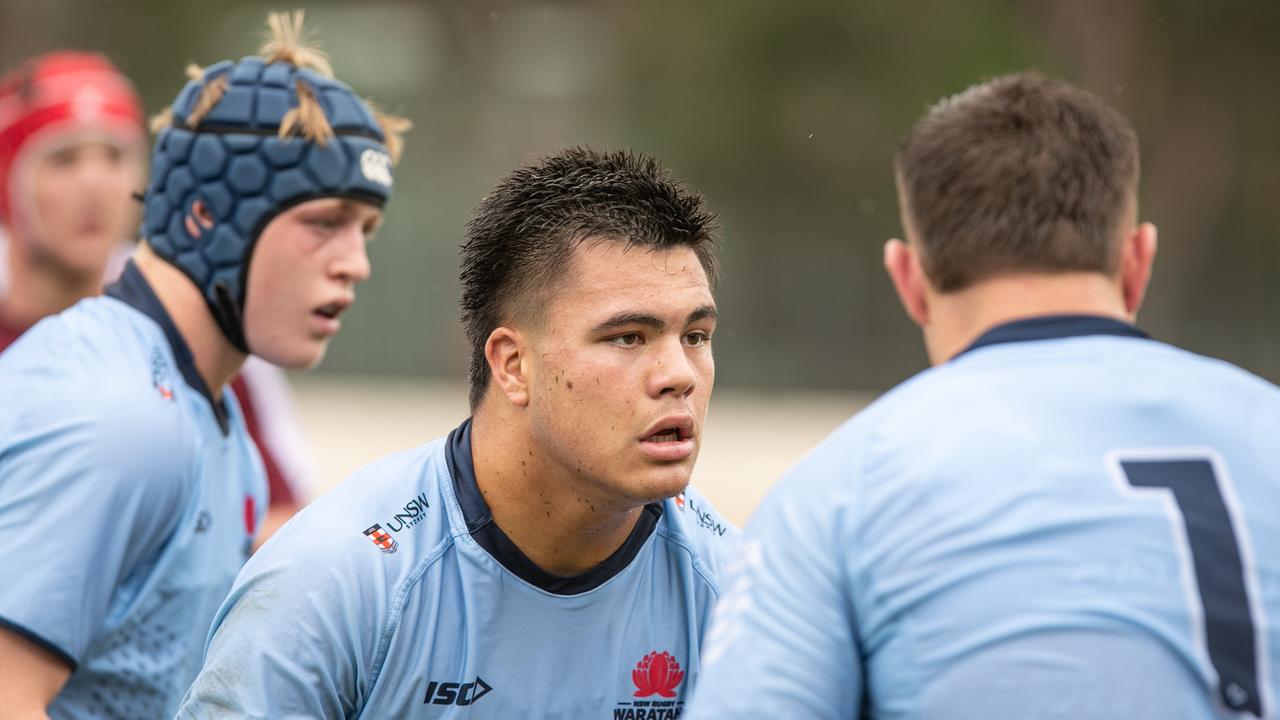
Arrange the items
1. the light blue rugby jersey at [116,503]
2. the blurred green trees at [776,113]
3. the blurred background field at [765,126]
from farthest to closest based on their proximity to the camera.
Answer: the blurred green trees at [776,113], the blurred background field at [765,126], the light blue rugby jersey at [116,503]

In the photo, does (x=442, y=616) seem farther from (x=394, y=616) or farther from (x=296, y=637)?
(x=296, y=637)

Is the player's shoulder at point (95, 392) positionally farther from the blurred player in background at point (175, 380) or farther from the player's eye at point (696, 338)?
the player's eye at point (696, 338)

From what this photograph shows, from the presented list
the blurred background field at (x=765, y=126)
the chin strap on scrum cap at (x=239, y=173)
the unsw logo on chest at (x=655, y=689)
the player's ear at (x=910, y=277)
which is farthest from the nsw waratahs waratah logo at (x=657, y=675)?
the blurred background field at (x=765, y=126)

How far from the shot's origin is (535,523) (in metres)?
3.55

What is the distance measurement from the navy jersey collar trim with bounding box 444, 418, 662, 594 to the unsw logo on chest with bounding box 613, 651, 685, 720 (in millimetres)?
227

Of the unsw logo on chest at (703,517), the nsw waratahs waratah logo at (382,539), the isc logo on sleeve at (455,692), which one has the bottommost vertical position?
the isc logo on sleeve at (455,692)

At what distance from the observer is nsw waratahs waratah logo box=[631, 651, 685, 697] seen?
357 centimetres

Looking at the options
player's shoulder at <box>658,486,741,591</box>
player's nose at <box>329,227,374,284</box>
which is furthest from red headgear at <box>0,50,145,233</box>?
player's shoulder at <box>658,486,741,591</box>

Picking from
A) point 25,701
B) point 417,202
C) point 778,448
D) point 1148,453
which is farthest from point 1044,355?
point 417,202

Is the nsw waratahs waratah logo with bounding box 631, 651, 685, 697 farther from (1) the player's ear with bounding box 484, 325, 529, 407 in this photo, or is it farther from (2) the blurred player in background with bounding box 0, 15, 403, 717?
(2) the blurred player in background with bounding box 0, 15, 403, 717

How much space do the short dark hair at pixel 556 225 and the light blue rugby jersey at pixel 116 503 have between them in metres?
0.80

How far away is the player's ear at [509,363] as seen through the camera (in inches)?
141

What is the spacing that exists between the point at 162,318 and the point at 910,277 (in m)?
2.27

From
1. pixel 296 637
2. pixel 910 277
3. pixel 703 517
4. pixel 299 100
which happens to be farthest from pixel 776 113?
pixel 910 277
